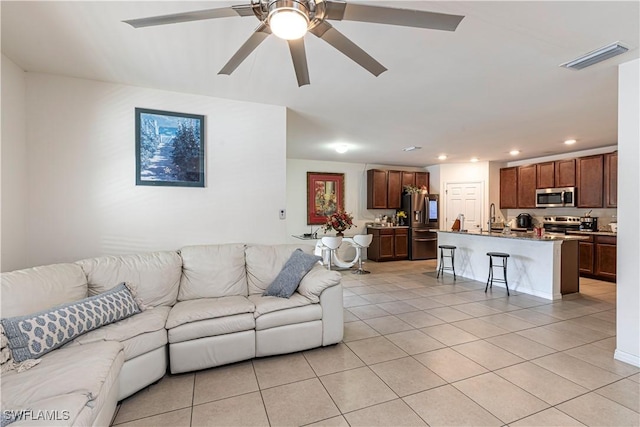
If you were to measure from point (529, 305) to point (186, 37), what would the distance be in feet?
16.6

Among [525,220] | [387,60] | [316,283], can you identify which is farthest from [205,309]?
[525,220]

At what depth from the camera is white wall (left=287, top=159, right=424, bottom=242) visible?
7.12 meters

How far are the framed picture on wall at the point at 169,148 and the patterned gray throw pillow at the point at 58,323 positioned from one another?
52.5 inches

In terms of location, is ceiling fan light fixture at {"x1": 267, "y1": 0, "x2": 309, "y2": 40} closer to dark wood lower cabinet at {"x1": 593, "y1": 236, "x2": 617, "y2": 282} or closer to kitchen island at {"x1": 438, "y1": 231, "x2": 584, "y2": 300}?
kitchen island at {"x1": 438, "y1": 231, "x2": 584, "y2": 300}

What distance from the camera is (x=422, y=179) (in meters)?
8.27

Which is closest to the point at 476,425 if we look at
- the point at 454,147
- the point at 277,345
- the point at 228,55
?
the point at 277,345

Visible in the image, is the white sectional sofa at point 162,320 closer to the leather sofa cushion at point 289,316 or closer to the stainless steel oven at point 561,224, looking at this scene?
the leather sofa cushion at point 289,316

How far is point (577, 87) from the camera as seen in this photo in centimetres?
298

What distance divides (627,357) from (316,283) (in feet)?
9.06

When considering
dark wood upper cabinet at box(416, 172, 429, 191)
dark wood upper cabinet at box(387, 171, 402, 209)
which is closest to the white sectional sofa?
dark wood upper cabinet at box(387, 171, 402, 209)

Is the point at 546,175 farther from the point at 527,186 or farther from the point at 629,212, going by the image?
the point at 629,212

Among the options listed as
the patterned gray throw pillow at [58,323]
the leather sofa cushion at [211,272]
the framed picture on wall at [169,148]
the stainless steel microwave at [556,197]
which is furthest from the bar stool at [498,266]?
the patterned gray throw pillow at [58,323]

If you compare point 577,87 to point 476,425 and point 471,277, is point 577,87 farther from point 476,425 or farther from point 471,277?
point 471,277

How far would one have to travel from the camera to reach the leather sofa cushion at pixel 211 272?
2.93 metres
